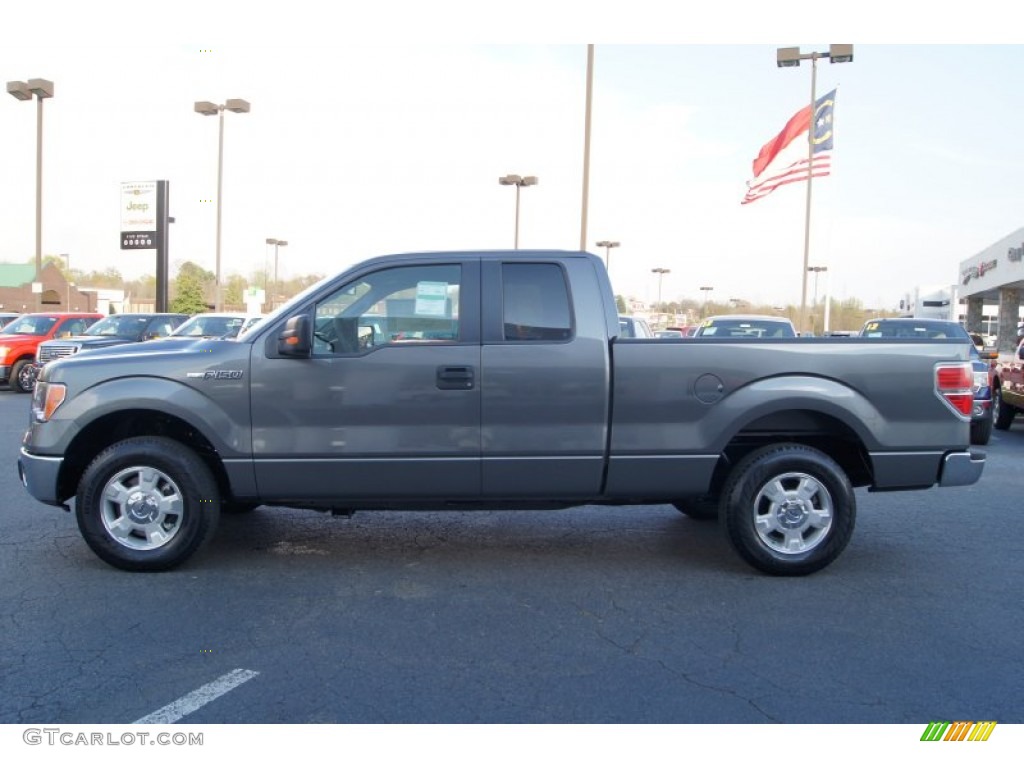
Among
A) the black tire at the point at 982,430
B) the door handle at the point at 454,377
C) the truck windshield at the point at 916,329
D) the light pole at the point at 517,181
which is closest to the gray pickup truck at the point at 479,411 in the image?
the door handle at the point at 454,377

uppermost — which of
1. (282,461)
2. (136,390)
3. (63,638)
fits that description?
(136,390)

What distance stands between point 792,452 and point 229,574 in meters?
3.66

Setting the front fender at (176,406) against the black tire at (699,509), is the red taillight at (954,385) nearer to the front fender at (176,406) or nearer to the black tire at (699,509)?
the black tire at (699,509)

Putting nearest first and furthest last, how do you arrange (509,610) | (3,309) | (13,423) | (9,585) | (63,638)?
1. (63,638)
2. (509,610)
3. (9,585)
4. (13,423)
5. (3,309)

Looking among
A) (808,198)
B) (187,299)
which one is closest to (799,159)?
(808,198)

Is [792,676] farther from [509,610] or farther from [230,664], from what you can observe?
[230,664]

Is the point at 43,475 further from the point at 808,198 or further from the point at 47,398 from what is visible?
the point at 808,198

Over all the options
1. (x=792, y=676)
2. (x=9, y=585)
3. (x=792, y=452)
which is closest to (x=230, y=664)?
(x=9, y=585)

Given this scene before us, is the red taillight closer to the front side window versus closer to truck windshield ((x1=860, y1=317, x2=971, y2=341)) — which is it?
the front side window

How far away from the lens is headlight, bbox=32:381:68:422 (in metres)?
5.45

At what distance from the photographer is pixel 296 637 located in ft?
14.6

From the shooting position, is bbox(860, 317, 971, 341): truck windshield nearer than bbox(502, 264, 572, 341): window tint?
No

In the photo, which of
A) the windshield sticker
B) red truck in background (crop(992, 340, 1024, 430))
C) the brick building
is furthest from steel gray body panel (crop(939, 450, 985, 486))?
the brick building

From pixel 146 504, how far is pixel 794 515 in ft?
13.4
